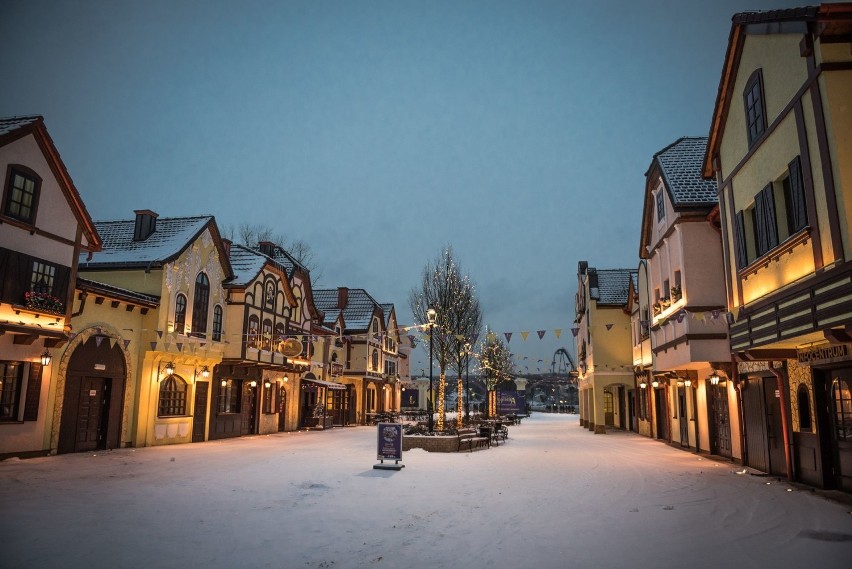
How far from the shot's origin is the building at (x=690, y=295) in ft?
57.5

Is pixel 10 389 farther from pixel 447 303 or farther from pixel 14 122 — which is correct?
pixel 447 303

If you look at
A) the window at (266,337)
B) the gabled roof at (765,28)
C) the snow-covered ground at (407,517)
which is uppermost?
the gabled roof at (765,28)

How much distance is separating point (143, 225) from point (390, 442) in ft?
55.3

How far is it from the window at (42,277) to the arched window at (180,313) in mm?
6453

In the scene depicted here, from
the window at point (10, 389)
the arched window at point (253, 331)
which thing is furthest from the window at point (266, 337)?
the window at point (10, 389)

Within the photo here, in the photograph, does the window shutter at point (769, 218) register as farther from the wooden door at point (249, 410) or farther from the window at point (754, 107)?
the wooden door at point (249, 410)

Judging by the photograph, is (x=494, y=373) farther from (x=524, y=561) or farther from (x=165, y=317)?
(x=524, y=561)

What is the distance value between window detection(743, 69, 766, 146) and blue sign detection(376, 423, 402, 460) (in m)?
11.6

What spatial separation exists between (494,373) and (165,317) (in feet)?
109

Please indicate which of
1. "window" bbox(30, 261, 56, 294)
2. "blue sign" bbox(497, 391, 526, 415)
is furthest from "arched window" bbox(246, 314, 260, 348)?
"blue sign" bbox(497, 391, 526, 415)

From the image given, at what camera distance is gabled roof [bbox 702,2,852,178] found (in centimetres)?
953

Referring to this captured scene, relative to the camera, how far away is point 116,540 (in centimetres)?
797

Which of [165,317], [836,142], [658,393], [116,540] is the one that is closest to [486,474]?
[116,540]

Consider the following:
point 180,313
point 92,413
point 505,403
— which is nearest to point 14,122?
point 180,313
